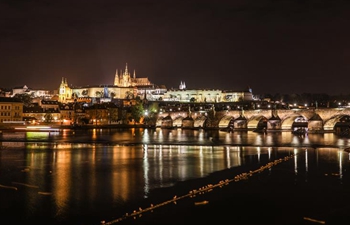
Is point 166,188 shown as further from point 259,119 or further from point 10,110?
point 259,119

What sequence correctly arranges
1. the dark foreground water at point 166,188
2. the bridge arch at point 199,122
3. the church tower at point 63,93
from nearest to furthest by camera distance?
the dark foreground water at point 166,188 → the bridge arch at point 199,122 → the church tower at point 63,93

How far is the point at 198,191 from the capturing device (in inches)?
556

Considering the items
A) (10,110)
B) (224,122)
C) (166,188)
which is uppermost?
(10,110)

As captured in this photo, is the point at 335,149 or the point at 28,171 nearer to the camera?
the point at 28,171

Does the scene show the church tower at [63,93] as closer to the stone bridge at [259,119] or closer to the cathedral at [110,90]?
the cathedral at [110,90]

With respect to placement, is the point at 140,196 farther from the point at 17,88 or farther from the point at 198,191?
the point at 17,88

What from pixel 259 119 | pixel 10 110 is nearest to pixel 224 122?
pixel 259 119

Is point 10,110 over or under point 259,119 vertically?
over

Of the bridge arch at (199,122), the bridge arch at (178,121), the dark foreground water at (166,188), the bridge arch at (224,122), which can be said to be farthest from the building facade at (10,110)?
the dark foreground water at (166,188)

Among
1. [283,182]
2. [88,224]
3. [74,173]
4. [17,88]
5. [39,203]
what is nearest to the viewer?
[88,224]

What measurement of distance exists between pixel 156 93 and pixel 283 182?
425ft

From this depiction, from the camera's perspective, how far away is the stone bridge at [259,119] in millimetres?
48688

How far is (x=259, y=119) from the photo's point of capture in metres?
62.1

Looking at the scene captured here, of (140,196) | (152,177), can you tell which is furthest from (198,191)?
(152,177)
